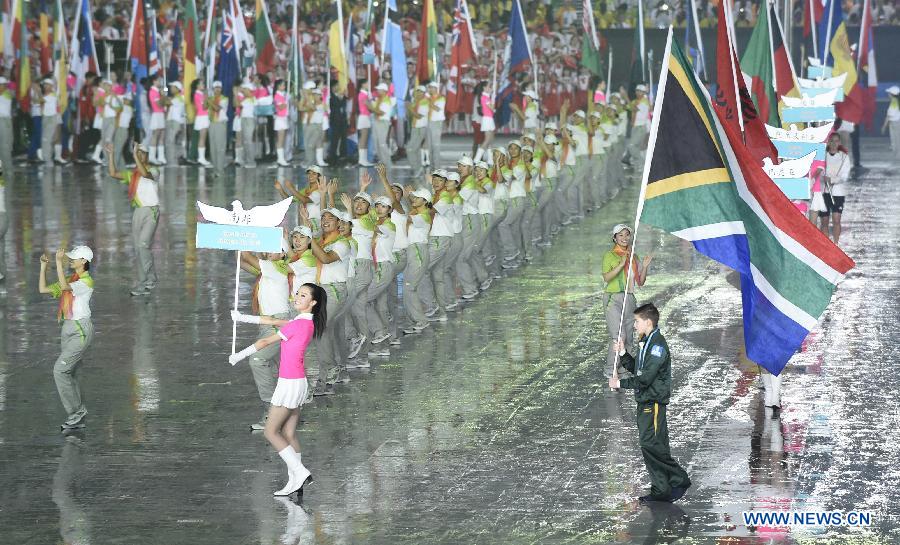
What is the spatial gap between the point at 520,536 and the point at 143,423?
14.6 ft

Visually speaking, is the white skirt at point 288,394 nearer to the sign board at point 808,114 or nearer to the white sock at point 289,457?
the white sock at point 289,457

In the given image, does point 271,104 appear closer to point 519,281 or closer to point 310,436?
point 519,281

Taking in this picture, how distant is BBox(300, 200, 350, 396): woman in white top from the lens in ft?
48.7

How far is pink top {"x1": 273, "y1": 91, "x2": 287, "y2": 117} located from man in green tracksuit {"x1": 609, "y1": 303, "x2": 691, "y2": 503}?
2658cm

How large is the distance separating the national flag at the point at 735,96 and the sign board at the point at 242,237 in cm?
465

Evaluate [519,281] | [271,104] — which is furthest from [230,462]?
[271,104]

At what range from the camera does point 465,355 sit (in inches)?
665

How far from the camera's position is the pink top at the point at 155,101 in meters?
36.5

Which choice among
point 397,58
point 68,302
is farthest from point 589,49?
point 68,302

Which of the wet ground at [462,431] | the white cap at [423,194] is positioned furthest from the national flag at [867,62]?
the white cap at [423,194]

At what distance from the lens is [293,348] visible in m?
11.5

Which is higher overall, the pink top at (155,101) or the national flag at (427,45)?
the national flag at (427,45)

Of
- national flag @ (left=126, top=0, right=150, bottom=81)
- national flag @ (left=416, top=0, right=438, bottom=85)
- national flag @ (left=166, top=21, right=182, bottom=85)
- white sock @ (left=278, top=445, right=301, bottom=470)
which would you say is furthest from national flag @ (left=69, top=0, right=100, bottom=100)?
white sock @ (left=278, top=445, right=301, bottom=470)

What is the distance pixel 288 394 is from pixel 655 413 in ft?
8.43
